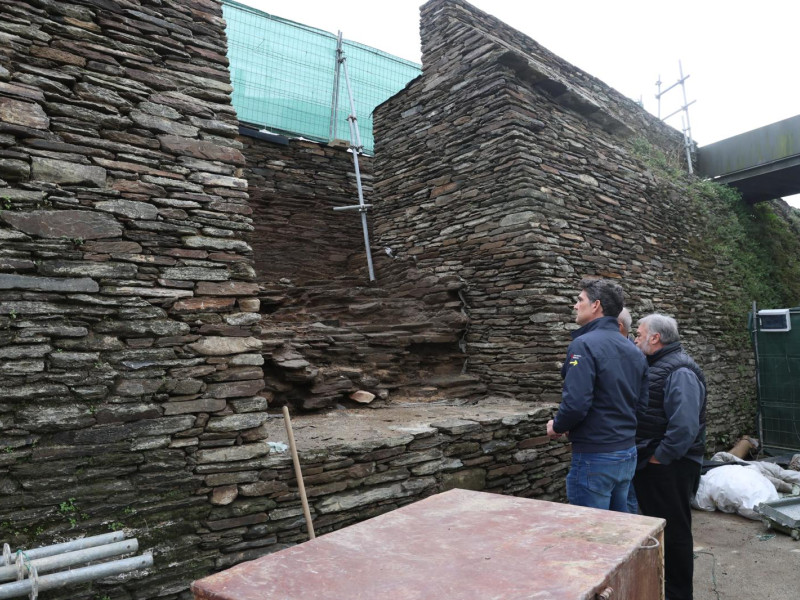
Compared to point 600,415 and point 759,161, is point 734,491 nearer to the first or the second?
point 600,415

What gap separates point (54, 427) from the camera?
2555 mm

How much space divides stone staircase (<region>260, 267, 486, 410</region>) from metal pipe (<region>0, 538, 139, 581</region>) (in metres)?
2.25

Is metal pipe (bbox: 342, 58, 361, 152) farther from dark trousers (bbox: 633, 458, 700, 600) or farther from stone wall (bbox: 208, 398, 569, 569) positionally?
dark trousers (bbox: 633, 458, 700, 600)

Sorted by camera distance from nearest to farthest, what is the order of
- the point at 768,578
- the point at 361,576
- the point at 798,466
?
the point at 361,576 < the point at 768,578 < the point at 798,466

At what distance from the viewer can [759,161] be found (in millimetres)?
9148

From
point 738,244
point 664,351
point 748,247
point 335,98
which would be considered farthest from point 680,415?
point 748,247

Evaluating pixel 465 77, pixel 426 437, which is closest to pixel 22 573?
pixel 426 437

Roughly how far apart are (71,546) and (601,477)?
99.7 inches

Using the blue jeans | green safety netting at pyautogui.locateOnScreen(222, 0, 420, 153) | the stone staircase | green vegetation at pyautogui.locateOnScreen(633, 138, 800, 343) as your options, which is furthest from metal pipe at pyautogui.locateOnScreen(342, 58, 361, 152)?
the blue jeans

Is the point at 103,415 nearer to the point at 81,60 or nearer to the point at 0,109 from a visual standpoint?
the point at 0,109

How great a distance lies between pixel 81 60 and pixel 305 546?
285 centimetres

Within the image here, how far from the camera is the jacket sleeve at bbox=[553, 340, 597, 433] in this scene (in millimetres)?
2717

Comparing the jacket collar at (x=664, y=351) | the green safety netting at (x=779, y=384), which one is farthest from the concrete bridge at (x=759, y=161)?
the jacket collar at (x=664, y=351)

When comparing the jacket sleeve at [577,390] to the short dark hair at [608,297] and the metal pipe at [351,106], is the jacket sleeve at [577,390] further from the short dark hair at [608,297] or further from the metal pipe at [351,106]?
the metal pipe at [351,106]
